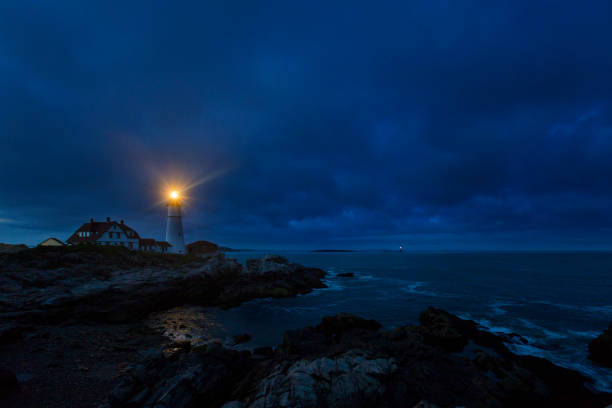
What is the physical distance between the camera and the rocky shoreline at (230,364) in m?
8.67

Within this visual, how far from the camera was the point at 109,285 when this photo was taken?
23891 mm

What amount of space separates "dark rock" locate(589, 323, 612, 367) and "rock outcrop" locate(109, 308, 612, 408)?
4.78 metres

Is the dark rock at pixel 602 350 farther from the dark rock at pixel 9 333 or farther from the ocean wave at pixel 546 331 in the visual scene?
the dark rock at pixel 9 333

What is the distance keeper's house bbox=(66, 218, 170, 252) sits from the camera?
48.8 m

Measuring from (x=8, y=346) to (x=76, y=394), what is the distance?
29.7ft

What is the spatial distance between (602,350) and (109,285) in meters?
41.3

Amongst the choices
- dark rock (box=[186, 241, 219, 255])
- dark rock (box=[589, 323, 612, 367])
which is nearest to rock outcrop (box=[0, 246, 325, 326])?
dark rock (box=[186, 241, 219, 255])

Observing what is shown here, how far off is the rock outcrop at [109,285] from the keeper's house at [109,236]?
42.1 ft

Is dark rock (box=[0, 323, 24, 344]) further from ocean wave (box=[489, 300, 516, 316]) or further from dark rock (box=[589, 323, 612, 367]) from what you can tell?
ocean wave (box=[489, 300, 516, 316])

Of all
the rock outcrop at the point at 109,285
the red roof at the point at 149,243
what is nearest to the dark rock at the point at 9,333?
the rock outcrop at the point at 109,285

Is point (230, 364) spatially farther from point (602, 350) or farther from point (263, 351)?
point (602, 350)

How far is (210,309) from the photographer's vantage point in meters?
27.8

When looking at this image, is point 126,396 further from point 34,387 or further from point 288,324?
point 288,324

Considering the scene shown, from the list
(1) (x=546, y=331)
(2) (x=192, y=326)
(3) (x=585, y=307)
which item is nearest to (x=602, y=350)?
(1) (x=546, y=331)
